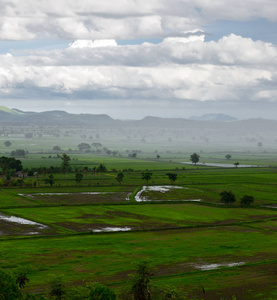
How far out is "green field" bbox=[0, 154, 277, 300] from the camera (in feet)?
→ 159

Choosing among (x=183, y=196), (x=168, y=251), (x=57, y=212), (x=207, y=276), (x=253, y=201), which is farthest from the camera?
(x=183, y=196)

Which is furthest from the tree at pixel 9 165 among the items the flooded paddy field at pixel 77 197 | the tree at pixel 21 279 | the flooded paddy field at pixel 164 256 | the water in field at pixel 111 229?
the tree at pixel 21 279

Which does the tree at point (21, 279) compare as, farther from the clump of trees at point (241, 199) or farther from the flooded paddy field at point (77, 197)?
the clump of trees at point (241, 199)

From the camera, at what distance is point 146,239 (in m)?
67.3

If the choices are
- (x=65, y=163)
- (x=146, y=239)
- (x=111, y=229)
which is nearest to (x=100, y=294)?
(x=146, y=239)

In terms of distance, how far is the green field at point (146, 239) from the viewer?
Result: 48406 millimetres

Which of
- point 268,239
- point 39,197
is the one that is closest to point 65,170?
point 39,197

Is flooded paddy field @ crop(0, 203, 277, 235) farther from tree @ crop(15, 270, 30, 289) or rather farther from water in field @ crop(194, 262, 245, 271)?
tree @ crop(15, 270, 30, 289)

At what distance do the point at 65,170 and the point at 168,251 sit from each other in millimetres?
116920

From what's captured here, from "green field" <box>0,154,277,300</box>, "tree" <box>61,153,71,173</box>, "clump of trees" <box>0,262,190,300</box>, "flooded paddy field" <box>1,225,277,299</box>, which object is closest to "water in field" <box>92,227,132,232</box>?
"green field" <box>0,154,277,300</box>

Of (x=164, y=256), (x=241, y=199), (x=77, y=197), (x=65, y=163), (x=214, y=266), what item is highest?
(x=65, y=163)

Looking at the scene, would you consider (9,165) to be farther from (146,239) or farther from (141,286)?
(141,286)

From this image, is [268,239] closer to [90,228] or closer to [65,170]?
[90,228]

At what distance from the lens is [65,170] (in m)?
173
